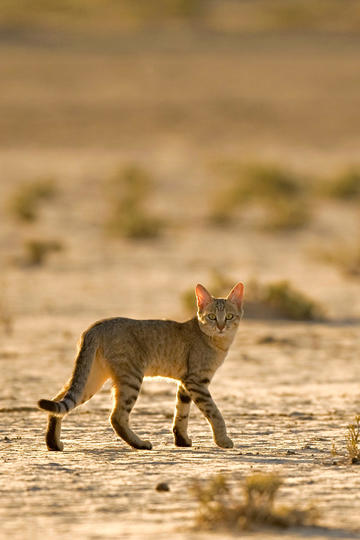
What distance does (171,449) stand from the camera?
7.98 metres

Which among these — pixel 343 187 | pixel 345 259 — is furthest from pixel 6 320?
pixel 343 187

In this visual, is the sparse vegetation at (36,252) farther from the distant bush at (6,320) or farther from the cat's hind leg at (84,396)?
the cat's hind leg at (84,396)

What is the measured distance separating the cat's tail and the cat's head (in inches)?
31.4

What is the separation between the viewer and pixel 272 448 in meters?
7.97

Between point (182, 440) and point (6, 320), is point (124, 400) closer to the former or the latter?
point (182, 440)

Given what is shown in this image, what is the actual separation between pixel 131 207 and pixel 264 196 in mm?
4807

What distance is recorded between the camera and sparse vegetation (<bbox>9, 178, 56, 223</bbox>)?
82.2 ft

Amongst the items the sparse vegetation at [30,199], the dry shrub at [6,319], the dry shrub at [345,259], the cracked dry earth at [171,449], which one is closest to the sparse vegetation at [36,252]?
the dry shrub at [6,319]

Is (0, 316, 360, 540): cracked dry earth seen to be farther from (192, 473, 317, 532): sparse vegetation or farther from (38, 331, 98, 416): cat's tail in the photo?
(38, 331, 98, 416): cat's tail

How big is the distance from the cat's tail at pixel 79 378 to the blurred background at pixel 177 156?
20.6 feet

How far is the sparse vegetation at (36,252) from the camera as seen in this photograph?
64.5ft

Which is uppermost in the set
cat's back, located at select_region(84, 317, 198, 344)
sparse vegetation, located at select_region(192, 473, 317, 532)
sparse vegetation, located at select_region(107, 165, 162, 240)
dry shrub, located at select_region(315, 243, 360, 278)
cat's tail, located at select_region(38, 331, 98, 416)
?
sparse vegetation, located at select_region(107, 165, 162, 240)

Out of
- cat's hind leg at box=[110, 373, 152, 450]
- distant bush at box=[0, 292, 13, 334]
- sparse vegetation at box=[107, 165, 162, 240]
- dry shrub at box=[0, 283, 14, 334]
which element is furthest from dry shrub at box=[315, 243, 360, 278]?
cat's hind leg at box=[110, 373, 152, 450]

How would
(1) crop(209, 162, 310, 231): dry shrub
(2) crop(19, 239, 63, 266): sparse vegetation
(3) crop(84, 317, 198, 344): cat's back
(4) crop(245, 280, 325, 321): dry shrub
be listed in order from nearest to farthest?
(3) crop(84, 317, 198, 344): cat's back
(4) crop(245, 280, 325, 321): dry shrub
(2) crop(19, 239, 63, 266): sparse vegetation
(1) crop(209, 162, 310, 231): dry shrub
